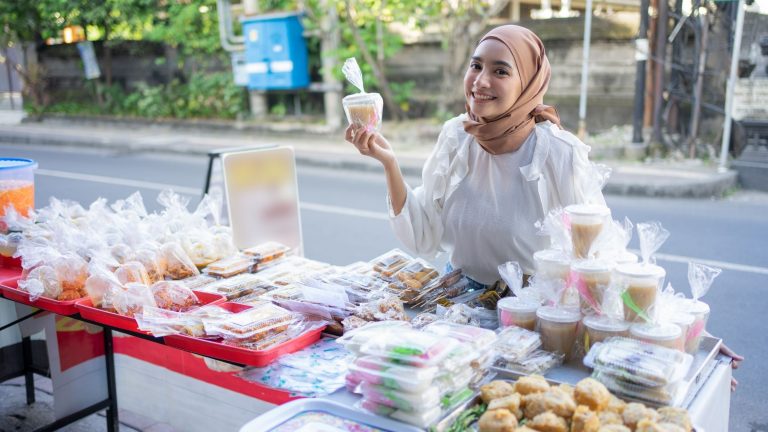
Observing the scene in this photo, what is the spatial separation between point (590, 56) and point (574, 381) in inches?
395

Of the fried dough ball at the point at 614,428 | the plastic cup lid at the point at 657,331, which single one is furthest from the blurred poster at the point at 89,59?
the fried dough ball at the point at 614,428

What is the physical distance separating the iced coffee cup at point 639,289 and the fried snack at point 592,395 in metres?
0.33

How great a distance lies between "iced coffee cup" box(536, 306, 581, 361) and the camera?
6.39 feet

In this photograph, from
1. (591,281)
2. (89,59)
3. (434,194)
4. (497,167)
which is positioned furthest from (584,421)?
(89,59)

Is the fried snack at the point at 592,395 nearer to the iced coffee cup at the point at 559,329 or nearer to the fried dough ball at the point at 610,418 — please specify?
the fried dough ball at the point at 610,418

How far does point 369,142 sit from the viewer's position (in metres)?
2.37

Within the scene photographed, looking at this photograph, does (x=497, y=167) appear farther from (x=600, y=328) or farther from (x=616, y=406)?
(x=616, y=406)

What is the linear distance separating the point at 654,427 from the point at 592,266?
59cm

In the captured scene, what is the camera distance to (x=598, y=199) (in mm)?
2436

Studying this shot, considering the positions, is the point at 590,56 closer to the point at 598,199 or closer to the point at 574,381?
the point at 598,199

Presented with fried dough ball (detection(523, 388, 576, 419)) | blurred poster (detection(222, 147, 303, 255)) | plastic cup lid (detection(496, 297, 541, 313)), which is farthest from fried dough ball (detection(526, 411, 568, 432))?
blurred poster (detection(222, 147, 303, 255))

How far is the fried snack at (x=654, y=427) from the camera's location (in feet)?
4.85

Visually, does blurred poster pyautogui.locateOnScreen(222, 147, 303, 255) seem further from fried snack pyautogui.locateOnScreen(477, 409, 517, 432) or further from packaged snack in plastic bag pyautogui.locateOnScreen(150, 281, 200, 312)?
fried snack pyautogui.locateOnScreen(477, 409, 517, 432)

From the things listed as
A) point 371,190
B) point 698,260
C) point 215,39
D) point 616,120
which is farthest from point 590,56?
point 215,39
